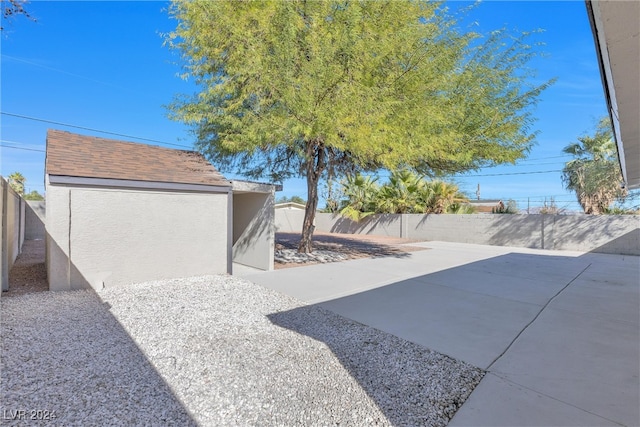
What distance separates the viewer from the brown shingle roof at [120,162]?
623 cm

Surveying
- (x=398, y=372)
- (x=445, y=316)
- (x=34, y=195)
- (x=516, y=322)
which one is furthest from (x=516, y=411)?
(x=34, y=195)

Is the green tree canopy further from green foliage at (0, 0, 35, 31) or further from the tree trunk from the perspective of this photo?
green foliage at (0, 0, 35, 31)

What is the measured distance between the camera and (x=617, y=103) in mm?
2760

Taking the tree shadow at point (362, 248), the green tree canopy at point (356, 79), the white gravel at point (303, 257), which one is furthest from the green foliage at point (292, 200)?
the green tree canopy at point (356, 79)

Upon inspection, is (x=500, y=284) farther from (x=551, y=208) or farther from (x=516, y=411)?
(x=551, y=208)

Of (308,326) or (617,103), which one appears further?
(308,326)

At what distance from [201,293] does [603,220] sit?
1652 centimetres

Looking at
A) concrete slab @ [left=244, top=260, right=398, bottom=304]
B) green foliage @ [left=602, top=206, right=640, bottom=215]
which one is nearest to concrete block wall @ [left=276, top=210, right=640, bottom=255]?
green foliage @ [left=602, top=206, right=640, bottom=215]

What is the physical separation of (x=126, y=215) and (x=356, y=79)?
605 centimetres

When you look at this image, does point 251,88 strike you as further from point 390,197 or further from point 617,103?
point 390,197

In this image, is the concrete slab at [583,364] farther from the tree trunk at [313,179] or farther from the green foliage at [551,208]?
the green foliage at [551,208]

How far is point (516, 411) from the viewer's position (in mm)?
2502

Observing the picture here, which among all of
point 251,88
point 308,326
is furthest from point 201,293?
point 251,88

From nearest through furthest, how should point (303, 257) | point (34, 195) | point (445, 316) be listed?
point (445, 316) < point (303, 257) < point (34, 195)
